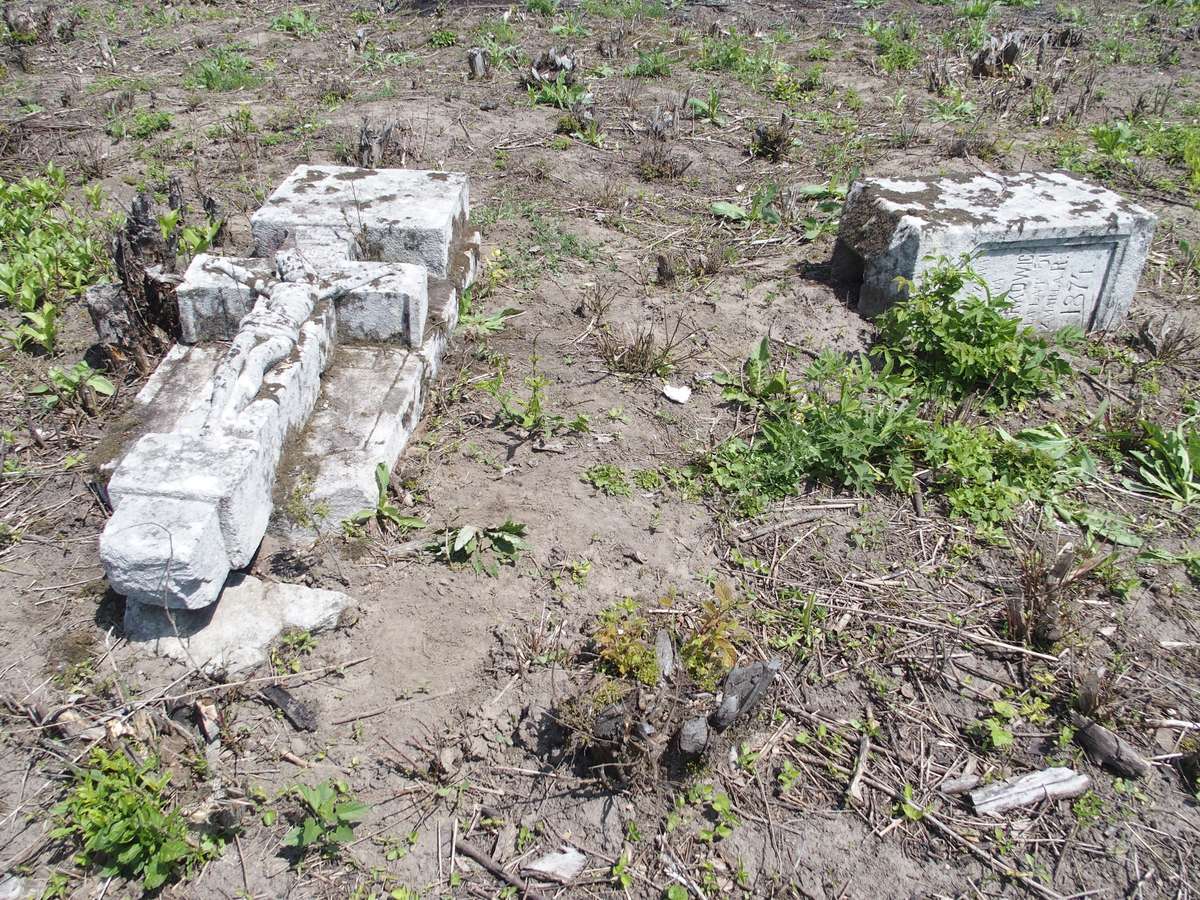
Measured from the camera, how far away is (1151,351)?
200 inches

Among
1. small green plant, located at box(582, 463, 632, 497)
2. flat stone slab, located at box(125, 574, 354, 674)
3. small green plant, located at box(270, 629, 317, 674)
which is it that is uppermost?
small green plant, located at box(582, 463, 632, 497)

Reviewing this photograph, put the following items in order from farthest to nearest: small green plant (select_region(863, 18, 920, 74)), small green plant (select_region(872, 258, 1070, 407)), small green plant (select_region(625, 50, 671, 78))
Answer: small green plant (select_region(863, 18, 920, 74)) → small green plant (select_region(625, 50, 671, 78)) → small green plant (select_region(872, 258, 1070, 407))

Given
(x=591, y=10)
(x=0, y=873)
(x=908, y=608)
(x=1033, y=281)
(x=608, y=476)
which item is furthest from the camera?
(x=591, y=10)

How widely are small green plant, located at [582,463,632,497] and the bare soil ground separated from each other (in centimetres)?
3

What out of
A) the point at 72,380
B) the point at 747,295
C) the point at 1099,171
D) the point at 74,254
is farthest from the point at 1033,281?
the point at 74,254

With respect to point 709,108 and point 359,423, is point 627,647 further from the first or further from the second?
point 709,108

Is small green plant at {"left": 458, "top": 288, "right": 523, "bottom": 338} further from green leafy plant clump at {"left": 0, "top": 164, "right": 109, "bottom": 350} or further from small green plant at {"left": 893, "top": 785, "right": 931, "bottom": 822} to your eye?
small green plant at {"left": 893, "top": 785, "right": 931, "bottom": 822}

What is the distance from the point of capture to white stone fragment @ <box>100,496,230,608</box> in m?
2.96

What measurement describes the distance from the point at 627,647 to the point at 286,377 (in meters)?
1.81

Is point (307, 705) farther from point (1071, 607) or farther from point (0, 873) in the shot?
point (1071, 607)

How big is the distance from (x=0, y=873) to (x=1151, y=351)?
567cm

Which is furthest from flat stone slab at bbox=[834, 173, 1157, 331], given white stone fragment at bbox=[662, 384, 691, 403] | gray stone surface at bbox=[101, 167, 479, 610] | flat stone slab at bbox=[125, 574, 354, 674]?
flat stone slab at bbox=[125, 574, 354, 674]

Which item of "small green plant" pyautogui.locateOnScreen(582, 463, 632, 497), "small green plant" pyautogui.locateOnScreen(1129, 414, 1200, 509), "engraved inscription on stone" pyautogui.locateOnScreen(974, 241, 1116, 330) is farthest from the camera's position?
"engraved inscription on stone" pyautogui.locateOnScreen(974, 241, 1116, 330)

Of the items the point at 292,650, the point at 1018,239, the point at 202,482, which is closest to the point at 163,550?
the point at 202,482
